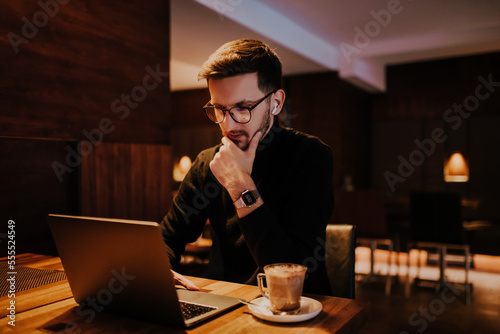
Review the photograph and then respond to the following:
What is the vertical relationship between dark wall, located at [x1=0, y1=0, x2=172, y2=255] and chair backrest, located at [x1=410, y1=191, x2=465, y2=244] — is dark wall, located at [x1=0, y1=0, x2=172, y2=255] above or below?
above

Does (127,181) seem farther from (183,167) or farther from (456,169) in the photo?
(456,169)

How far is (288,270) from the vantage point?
94 cm

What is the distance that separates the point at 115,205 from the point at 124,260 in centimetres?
172

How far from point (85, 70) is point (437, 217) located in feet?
11.5

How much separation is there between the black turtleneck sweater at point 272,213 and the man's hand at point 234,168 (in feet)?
0.29

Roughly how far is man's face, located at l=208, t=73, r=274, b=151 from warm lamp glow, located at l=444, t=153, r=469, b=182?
6286 mm

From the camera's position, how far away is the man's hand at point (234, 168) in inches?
46.7

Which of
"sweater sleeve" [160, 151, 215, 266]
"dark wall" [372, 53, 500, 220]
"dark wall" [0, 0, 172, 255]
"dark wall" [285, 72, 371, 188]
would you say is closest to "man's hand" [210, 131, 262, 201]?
"sweater sleeve" [160, 151, 215, 266]

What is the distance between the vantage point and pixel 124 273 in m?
0.89

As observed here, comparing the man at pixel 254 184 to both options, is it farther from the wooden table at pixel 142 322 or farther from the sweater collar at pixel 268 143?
the wooden table at pixel 142 322

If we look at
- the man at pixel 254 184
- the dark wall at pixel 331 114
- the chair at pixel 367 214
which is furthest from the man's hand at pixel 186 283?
the dark wall at pixel 331 114

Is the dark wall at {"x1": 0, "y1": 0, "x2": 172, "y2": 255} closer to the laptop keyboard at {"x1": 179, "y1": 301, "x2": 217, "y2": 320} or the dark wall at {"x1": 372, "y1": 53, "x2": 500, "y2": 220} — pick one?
the laptop keyboard at {"x1": 179, "y1": 301, "x2": 217, "y2": 320}

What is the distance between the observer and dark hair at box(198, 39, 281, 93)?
130 centimetres

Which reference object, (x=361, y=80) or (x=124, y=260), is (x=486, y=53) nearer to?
(x=361, y=80)
